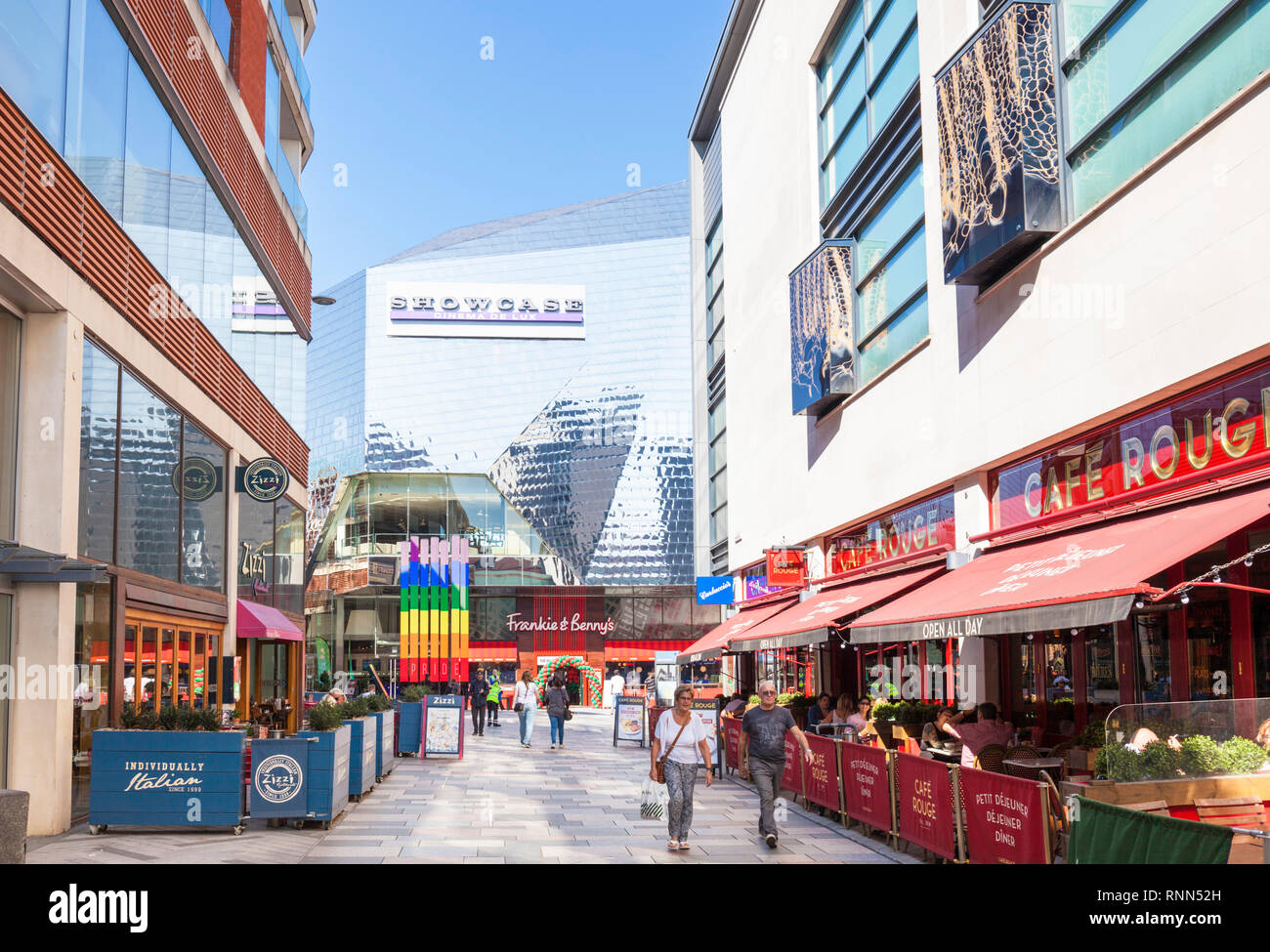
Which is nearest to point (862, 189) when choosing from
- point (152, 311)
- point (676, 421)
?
point (152, 311)

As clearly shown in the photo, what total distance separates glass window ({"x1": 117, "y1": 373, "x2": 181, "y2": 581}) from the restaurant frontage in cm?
978

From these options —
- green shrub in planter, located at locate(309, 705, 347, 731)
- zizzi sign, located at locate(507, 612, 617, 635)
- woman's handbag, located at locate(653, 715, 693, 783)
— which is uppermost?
zizzi sign, located at locate(507, 612, 617, 635)

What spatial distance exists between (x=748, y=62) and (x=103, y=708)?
27.9 metres

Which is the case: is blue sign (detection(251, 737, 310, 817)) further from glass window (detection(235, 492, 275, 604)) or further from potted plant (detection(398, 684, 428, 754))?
potted plant (detection(398, 684, 428, 754))

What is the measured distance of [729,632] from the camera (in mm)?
29828

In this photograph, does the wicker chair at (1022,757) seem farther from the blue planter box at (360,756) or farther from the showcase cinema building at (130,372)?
the showcase cinema building at (130,372)

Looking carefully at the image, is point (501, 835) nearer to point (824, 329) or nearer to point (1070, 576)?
point (1070, 576)

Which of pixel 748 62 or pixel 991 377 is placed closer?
pixel 991 377

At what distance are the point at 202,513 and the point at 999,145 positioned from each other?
14211mm

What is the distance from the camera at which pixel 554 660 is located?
2648 inches

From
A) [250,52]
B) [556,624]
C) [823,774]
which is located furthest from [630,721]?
[556,624]

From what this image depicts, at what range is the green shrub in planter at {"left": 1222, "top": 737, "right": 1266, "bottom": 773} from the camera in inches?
306
